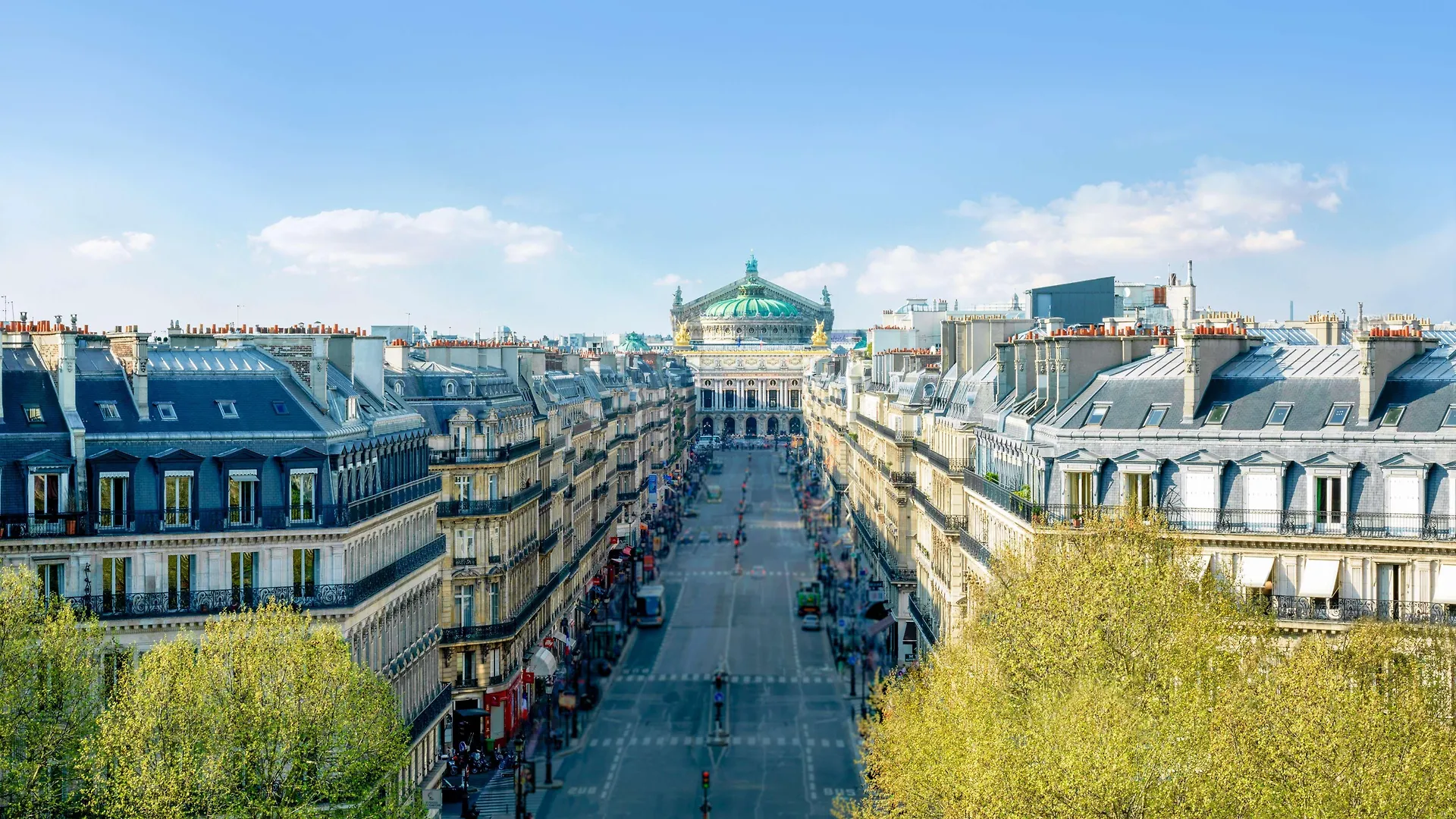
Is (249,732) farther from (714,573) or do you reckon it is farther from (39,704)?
(714,573)

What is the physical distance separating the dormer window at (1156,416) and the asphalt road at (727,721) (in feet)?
61.2

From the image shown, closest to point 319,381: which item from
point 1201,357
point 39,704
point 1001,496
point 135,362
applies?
point 135,362

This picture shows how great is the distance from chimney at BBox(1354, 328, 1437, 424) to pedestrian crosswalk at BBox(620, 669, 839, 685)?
121 ft

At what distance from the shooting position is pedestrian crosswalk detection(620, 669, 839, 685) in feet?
246

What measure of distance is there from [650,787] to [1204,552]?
2402cm

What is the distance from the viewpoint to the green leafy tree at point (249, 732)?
3362cm

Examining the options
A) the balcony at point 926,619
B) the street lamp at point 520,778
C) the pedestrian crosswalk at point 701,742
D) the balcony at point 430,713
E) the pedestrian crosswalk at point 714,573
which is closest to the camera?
the balcony at point 430,713

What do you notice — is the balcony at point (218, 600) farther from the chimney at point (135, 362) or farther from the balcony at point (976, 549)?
the balcony at point (976, 549)

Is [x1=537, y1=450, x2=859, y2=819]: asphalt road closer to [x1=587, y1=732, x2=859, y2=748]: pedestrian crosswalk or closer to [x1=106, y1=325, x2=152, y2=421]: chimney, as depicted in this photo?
[x1=587, y1=732, x2=859, y2=748]: pedestrian crosswalk

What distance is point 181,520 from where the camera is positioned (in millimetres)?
42812

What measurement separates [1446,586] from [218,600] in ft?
109

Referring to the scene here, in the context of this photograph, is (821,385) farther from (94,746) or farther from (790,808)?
(94,746)

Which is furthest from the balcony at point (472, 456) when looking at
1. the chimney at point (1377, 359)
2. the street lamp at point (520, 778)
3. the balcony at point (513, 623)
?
the chimney at point (1377, 359)

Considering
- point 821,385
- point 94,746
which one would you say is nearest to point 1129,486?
point 94,746
